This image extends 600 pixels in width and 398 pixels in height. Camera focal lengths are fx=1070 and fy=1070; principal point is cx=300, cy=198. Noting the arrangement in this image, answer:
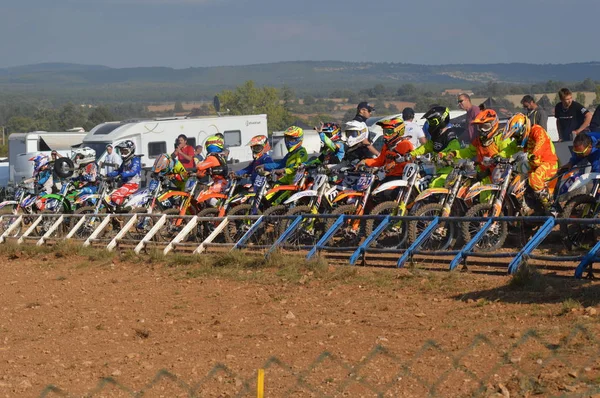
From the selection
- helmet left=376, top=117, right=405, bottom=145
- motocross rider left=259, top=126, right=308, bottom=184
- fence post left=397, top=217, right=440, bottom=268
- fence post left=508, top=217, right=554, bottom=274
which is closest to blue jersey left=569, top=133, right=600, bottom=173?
fence post left=508, top=217, right=554, bottom=274

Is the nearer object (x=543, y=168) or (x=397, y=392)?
(x=397, y=392)

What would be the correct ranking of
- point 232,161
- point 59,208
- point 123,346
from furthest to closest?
point 232,161, point 59,208, point 123,346

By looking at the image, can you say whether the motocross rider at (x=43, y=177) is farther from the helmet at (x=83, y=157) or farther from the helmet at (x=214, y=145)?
the helmet at (x=214, y=145)

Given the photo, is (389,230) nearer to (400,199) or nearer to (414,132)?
(400,199)

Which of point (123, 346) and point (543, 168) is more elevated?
point (543, 168)

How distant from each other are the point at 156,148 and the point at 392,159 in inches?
635

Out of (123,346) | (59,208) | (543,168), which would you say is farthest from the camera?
(59,208)

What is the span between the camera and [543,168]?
1228 centimetres

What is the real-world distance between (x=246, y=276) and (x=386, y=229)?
1769 mm

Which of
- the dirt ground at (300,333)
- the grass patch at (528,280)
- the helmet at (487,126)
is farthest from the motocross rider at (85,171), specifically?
the grass patch at (528,280)

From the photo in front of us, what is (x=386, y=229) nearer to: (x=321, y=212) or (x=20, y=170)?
(x=321, y=212)

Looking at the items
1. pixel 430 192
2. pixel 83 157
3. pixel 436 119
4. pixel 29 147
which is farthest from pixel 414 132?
pixel 29 147

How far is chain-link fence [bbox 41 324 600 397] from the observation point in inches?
274

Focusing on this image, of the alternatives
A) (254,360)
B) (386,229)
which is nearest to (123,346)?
(254,360)
